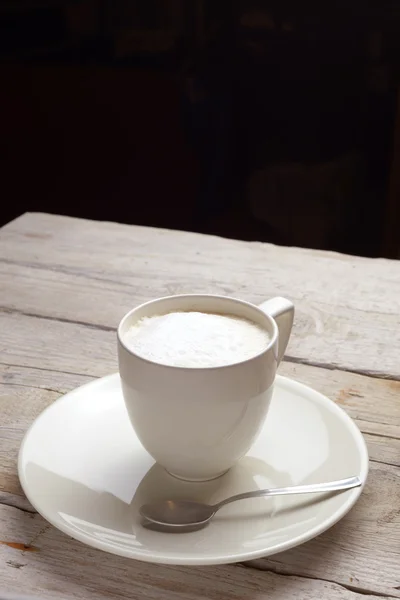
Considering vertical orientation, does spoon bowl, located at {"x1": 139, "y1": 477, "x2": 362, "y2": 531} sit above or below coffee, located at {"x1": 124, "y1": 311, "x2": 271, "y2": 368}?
below

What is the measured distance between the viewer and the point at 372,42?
2057mm

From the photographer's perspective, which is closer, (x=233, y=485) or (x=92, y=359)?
(x=233, y=485)

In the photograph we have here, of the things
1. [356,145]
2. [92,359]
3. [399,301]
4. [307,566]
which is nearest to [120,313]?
[92,359]

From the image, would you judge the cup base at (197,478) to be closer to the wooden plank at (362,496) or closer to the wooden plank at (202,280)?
the wooden plank at (362,496)

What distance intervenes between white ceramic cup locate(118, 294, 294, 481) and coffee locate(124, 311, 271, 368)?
0.04ft

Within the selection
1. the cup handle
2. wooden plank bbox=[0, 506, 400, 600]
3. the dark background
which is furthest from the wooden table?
the dark background

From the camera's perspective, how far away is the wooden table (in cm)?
51

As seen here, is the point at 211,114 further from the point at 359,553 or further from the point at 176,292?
the point at 359,553

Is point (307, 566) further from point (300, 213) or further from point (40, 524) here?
point (300, 213)

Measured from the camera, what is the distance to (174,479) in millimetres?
596

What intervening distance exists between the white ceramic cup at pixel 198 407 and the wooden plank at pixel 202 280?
243 millimetres

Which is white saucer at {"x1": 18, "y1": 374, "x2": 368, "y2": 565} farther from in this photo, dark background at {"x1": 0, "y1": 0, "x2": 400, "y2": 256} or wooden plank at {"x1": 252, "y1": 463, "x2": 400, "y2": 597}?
dark background at {"x1": 0, "y1": 0, "x2": 400, "y2": 256}

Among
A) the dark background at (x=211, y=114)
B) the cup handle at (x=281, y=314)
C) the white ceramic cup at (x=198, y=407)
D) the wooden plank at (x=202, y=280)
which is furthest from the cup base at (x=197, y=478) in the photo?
the dark background at (x=211, y=114)

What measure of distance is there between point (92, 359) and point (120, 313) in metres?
0.11
